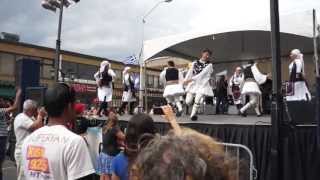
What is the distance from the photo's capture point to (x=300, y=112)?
27.0 ft

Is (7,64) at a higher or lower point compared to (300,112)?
higher

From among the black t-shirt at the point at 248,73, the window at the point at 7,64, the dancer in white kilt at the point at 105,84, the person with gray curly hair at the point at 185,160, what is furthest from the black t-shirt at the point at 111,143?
the window at the point at 7,64

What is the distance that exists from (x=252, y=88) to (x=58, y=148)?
388 inches

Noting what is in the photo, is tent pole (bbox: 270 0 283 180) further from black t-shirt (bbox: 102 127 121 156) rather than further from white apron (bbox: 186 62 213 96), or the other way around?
white apron (bbox: 186 62 213 96)

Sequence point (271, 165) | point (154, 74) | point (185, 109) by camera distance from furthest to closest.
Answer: point (154, 74)
point (185, 109)
point (271, 165)

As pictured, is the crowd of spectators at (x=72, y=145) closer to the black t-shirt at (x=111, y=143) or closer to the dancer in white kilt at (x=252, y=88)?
the black t-shirt at (x=111, y=143)

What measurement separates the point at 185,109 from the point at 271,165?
22.9ft

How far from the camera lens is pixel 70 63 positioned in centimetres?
5631

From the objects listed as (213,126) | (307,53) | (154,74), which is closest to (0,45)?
(154,74)

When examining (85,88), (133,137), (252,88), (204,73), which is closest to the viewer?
(133,137)

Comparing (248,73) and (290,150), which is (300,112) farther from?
(248,73)

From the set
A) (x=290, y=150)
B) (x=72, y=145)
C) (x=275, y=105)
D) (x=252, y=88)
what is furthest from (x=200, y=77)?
(x=72, y=145)

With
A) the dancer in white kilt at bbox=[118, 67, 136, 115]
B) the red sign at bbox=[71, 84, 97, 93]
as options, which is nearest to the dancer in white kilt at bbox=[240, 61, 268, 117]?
the dancer in white kilt at bbox=[118, 67, 136, 115]

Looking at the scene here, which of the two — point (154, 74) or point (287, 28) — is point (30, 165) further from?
point (154, 74)
